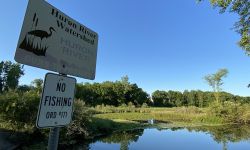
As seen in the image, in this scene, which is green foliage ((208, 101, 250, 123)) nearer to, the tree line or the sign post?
the tree line

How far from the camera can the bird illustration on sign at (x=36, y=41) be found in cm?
165

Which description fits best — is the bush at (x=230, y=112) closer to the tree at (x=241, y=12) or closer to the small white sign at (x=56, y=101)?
the tree at (x=241, y=12)

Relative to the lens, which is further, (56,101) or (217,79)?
(217,79)

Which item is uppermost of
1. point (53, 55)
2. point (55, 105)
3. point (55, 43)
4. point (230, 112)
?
point (230, 112)

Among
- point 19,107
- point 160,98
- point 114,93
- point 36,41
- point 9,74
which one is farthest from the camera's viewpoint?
point 160,98

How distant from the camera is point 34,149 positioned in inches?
397

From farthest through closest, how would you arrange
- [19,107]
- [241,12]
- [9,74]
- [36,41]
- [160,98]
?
[160,98]
[9,74]
[19,107]
[241,12]
[36,41]

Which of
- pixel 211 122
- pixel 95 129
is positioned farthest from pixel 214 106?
pixel 95 129

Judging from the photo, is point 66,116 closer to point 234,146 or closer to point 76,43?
point 76,43

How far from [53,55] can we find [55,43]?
0.34 ft

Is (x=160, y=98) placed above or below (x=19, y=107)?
above

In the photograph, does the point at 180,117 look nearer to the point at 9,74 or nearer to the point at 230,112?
the point at 230,112

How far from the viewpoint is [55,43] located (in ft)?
6.18

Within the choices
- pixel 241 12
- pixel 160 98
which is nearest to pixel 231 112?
pixel 241 12
